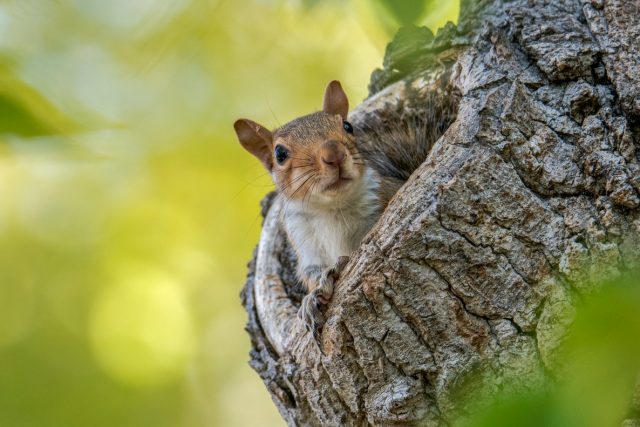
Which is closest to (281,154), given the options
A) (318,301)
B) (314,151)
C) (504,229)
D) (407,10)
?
(314,151)

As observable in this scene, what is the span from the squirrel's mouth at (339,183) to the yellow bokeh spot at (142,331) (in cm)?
78

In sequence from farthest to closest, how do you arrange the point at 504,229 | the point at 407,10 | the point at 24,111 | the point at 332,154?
the point at 332,154 < the point at 504,229 < the point at 24,111 < the point at 407,10

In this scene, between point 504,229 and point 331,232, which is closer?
point 504,229

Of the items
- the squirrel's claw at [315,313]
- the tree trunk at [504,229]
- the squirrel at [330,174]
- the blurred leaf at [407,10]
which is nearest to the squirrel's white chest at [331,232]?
the squirrel at [330,174]

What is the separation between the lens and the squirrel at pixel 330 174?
1.85 metres

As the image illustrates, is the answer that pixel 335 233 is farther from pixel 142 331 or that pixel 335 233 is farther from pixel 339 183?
pixel 142 331

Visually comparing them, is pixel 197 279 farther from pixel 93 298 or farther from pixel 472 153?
pixel 472 153

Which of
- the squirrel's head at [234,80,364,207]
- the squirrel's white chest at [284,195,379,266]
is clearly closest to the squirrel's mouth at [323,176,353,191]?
the squirrel's head at [234,80,364,207]

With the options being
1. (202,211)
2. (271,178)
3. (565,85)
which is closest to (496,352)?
(565,85)

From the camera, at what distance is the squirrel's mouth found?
1.82 m

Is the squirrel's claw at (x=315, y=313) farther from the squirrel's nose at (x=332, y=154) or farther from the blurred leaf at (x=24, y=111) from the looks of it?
the blurred leaf at (x=24, y=111)

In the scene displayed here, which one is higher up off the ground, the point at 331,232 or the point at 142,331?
the point at 142,331

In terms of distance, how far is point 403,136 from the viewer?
2.07 m

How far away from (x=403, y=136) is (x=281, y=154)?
14.5 inches
